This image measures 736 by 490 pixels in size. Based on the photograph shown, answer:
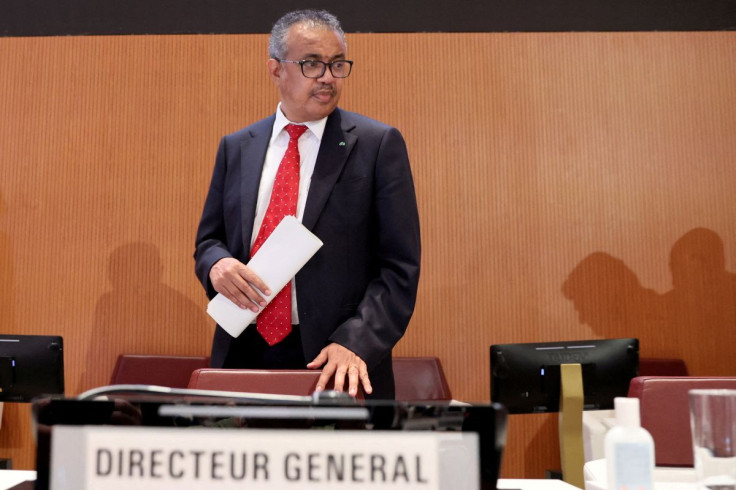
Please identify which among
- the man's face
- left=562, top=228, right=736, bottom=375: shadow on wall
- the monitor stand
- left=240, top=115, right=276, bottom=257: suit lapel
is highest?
the man's face

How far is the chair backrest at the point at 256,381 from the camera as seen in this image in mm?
1313

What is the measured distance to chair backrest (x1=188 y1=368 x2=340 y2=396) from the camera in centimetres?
131

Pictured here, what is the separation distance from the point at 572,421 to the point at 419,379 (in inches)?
41.3

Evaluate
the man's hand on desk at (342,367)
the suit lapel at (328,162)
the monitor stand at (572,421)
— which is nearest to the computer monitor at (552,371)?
the monitor stand at (572,421)

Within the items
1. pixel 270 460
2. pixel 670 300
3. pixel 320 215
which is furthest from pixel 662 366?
pixel 270 460

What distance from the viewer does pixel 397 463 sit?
0.63 metres

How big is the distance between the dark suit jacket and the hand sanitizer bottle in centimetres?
103

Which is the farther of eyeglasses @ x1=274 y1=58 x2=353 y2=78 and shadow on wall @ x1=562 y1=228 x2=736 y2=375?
shadow on wall @ x1=562 y1=228 x2=736 y2=375

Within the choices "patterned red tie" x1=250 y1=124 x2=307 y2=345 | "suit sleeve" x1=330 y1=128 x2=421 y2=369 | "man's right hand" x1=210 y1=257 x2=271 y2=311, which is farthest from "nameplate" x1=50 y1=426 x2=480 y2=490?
"patterned red tie" x1=250 y1=124 x2=307 y2=345

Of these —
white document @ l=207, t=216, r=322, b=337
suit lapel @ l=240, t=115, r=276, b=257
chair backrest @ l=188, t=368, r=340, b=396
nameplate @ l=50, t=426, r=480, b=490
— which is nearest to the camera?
nameplate @ l=50, t=426, r=480, b=490

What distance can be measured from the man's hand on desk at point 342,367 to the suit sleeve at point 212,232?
467mm

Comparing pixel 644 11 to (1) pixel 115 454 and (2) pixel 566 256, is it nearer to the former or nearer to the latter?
(2) pixel 566 256

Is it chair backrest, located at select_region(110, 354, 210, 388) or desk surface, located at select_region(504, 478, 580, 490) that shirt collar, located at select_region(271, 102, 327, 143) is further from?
chair backrest, located at select_region(110, 354, 210, 388)

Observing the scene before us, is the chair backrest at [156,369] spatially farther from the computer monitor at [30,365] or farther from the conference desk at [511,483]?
the conference desk at [511,483]
